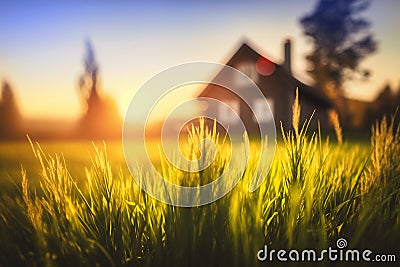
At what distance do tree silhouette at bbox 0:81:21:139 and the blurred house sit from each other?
1.13 meters

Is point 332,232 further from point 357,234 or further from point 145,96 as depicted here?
point 145,96

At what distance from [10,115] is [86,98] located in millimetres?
627

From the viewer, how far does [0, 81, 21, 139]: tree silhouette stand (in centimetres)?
215

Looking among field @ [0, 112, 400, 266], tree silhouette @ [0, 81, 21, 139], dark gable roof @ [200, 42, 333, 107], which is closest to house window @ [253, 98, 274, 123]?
dark gable roof @ [200, 42, 333, 107]

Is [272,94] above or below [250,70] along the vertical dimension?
below

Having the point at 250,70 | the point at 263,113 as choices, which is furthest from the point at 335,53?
the point at 263,113

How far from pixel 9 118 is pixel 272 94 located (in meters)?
2.01

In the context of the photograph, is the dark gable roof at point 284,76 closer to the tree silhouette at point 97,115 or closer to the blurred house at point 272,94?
the blurred house at point 272,94

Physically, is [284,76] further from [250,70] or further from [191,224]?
[191,224]

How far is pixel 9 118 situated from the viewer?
8.55ft

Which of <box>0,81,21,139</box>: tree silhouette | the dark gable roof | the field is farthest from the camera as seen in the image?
the dark gable roof

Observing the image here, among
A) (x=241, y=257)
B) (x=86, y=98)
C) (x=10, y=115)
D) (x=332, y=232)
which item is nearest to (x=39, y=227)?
(x=241, y=257)

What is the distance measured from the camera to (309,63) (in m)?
5.67

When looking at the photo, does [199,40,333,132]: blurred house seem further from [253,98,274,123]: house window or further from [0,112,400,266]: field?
[0,112,400,266]: field
